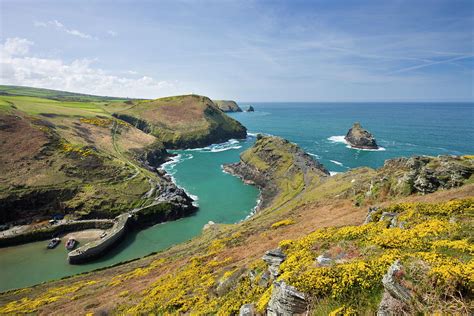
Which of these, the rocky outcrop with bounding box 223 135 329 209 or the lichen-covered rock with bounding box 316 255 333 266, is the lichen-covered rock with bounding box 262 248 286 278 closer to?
the lichen-covered rock with bounding box 316 255 333 266

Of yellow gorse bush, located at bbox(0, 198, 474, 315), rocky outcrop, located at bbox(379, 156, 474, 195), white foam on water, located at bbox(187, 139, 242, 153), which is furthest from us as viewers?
white foam on water, located at bbox(187, 139, 242, 153)

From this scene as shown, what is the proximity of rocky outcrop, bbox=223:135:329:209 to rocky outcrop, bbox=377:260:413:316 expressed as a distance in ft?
244

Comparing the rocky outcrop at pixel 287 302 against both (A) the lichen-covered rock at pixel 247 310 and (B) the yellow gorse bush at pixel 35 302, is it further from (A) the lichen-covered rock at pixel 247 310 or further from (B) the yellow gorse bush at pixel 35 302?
(B) the yellow gorse bush at pixel 35 302

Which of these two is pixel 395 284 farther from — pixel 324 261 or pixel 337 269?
pixel 324 261

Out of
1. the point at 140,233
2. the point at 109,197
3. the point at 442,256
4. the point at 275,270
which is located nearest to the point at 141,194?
the point at 109,197

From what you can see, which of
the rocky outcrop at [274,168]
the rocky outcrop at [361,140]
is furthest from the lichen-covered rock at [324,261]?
the rocky outcrop at [361,140]

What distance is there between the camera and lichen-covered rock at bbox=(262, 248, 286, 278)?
1817 cm

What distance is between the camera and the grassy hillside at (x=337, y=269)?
40.3 ft

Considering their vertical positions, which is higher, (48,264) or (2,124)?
(2,124)

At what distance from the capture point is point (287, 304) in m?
13.7

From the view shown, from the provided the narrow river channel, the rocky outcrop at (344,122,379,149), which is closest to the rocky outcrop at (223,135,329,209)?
the narrow river channel

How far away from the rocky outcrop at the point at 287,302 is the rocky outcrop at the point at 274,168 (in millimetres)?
72380

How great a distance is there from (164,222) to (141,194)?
14.4 metres

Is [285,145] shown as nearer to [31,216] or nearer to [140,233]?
[140,233]
